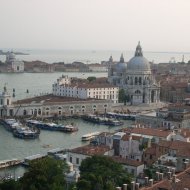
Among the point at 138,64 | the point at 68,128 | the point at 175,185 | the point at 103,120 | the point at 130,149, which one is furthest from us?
the point at 138,64

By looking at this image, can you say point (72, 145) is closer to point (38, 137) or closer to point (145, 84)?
point (38, 137)

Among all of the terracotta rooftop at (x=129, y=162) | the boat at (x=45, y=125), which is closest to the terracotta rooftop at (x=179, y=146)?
the terracotta rooftop at (x=129, y=162)

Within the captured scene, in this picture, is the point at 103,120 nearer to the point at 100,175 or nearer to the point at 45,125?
the point at 45,125

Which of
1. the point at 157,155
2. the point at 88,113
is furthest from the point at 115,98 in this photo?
the point at 157,155

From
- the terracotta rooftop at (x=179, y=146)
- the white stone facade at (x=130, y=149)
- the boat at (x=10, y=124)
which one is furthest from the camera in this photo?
the boat at (x=10, y=124)

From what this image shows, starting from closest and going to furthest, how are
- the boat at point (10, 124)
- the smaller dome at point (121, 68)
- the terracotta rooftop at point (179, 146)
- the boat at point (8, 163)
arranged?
the terracotta rooftop at point (179, 146) → the boat at point (8, 163) → the boat at point (10, 124) → the smaller dome at point (121, 68)

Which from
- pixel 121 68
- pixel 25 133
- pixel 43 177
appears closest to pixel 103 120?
pixel 25 133

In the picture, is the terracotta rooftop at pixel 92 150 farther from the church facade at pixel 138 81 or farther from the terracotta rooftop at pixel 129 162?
the church facade at pixel 138 81
